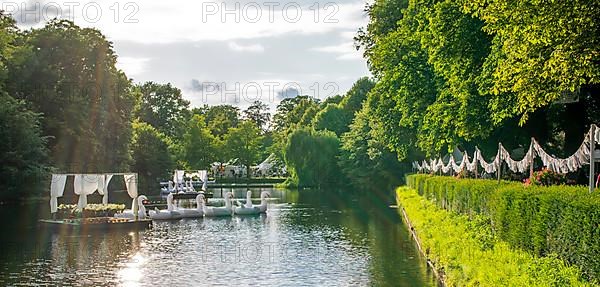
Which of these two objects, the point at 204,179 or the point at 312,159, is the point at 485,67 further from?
the point at 312,159

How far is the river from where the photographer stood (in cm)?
1900

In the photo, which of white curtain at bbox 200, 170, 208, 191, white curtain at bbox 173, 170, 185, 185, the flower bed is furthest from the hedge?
white curtain at bbox 200, 170, 208, 191

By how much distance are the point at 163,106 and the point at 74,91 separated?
45.9m

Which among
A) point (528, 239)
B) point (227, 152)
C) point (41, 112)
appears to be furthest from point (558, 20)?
point (227, 152)

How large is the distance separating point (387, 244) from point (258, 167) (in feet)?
267

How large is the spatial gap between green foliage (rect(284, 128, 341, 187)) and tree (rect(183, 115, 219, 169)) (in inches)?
823

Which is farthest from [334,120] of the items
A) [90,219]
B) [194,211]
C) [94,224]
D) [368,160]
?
[94,224]

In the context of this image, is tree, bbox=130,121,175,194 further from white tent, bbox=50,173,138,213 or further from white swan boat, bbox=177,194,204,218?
white tent, bbox=50,173,138,213

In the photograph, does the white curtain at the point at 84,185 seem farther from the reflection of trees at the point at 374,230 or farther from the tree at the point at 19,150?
the tree at the point at 19,150

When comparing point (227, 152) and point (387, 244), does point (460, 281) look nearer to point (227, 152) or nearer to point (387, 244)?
point (387, 244)

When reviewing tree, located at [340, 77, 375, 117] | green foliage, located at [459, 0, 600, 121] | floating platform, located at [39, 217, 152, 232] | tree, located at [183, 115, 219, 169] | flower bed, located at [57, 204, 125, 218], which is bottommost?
floating platform, located at [39, 217, 152, 232]

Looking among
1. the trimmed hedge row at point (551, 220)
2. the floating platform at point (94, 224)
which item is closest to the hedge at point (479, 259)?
the trimmed hedge row at point (551, 220)

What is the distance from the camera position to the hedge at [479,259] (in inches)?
431

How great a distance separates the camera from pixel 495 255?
46.8ft
